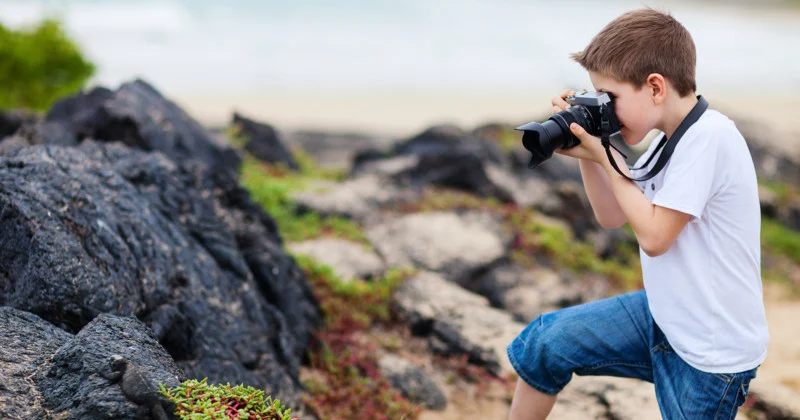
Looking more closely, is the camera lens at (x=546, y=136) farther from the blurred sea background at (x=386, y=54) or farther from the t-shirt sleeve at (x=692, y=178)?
the blurred sea background at (x=386, y=54)

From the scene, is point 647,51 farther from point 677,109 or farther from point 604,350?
point 604,350

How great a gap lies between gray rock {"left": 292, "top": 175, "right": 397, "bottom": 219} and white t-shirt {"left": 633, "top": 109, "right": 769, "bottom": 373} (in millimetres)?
4722

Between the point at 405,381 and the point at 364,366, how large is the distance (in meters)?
0.30

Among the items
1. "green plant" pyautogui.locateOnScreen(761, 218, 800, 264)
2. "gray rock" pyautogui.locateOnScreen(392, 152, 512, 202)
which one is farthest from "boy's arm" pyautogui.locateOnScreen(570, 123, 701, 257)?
"green plant" pyautogui.locateOnScreen(761, 218, 800, 264)

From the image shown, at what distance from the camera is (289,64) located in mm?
29719

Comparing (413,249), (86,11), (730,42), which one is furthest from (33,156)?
(730,42)

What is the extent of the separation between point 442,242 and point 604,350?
143 inches

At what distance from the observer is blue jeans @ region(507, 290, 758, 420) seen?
2.96m

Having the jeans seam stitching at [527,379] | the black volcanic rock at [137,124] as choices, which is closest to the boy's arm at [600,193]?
the jeans seam stitching at [527,379]

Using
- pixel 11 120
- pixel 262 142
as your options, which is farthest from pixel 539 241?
pixel 11 120

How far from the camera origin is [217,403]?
2.36m

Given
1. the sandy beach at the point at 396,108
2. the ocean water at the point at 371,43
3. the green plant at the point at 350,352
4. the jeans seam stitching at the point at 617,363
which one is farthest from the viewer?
the ocean water at the point at 371,43

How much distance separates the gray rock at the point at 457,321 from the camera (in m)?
5.23

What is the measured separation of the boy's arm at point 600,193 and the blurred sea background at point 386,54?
573 inches
